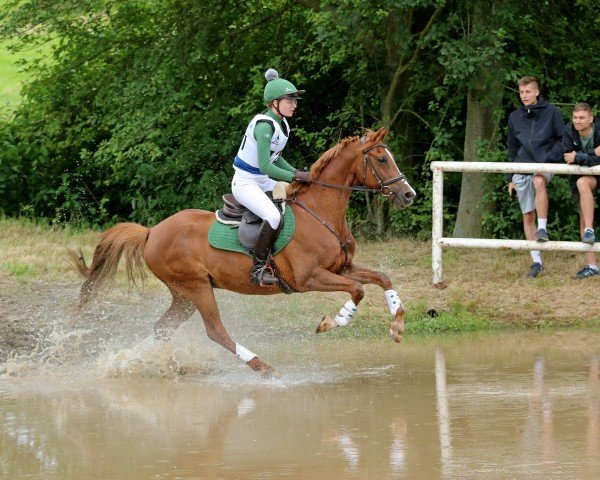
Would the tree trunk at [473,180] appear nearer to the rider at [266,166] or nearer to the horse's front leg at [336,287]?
the rider at [266,166]

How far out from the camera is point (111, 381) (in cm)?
964

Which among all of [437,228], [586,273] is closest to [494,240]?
[437,228]

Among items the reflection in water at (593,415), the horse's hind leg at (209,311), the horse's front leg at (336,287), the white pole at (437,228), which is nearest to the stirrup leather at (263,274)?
the horse's front leg at (336,287)

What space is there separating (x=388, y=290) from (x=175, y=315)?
2007mm

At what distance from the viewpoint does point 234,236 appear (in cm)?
1004

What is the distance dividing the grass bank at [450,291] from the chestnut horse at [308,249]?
177 centimetres

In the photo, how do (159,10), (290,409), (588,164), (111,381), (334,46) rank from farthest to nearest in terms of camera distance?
1. (159,10)
2. (334,46)
3. (588,164)
4. (111,381)
5. (290,409)

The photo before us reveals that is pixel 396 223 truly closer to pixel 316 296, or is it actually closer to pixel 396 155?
pixel 396 155

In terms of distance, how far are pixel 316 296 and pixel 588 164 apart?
10.7ft

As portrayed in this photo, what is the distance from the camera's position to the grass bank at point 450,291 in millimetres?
11664

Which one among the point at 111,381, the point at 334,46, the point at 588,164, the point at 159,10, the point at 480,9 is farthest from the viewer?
the point at 159,10

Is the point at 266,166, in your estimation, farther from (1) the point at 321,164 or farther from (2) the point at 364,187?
(2) the point at 364,187

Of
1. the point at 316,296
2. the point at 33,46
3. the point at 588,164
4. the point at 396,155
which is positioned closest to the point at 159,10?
the point at 33,46

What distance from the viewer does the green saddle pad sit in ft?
32.6
